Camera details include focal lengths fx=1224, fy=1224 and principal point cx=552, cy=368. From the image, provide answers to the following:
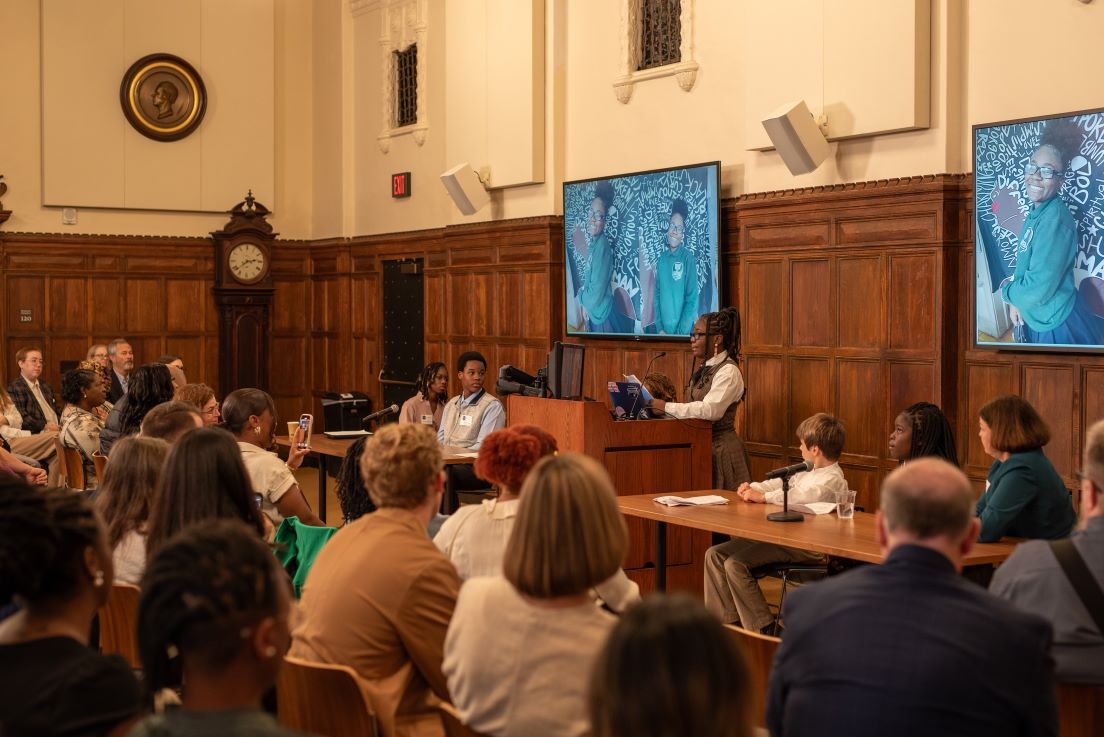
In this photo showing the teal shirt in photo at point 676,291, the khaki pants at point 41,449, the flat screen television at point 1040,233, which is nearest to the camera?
the flat screen television at point 1040,233

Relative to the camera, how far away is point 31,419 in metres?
9.61

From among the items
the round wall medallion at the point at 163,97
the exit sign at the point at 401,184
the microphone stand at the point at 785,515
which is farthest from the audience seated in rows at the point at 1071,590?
the round wall medallion at the point at 163,97

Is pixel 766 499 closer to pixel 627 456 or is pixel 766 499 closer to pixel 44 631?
pixel 627 456

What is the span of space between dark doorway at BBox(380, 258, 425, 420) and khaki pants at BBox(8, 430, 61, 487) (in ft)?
15.1

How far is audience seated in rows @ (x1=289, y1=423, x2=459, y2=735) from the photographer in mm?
3182

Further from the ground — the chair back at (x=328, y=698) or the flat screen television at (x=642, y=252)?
the flat screen television at (x=642, y=252)

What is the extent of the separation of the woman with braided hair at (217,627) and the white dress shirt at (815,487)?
4.11 metres

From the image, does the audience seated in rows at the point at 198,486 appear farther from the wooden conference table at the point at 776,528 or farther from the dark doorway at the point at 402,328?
the dark doorway at the point at 402,328

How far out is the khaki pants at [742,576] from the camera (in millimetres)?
5910

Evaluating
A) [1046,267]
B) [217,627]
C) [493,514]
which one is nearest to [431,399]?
[1046,267]

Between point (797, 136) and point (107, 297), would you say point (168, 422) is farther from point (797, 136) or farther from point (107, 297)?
point (107, 297)

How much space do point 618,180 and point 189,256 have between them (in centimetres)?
630

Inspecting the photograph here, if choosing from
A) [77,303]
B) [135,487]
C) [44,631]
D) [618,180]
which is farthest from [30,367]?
[44,631]

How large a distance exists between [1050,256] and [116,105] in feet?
34.6
